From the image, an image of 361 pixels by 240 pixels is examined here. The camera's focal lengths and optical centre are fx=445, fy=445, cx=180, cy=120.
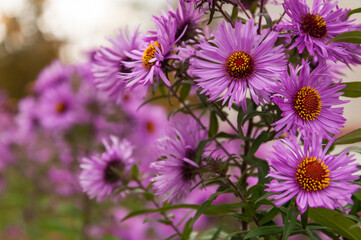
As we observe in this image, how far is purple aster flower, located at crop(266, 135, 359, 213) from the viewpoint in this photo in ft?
1.69

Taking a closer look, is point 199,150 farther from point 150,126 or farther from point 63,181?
point 63,181

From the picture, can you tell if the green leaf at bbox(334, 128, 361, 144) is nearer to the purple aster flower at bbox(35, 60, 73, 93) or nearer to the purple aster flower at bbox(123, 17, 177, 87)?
the purple aster flower at bbox(123, 17, 177, 87)

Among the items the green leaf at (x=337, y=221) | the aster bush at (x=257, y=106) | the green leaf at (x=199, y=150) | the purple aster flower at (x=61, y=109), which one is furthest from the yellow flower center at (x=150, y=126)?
the green leaf at (x=337, y=221)

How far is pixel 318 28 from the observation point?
587 millimetres

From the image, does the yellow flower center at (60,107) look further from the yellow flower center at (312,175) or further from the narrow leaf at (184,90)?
the yellow flower center at (312,175)

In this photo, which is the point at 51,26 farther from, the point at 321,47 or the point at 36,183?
the point at 321,47

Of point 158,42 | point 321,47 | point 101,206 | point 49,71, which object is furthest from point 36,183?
point 321,47

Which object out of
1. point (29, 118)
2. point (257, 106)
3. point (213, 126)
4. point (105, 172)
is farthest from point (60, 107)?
point (257, 106)

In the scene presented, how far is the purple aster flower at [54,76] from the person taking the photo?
5.19 ft

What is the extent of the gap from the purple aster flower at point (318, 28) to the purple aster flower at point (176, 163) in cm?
22

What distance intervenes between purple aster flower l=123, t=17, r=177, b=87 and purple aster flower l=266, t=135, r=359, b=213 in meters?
0.17

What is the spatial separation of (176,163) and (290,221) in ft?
0.62

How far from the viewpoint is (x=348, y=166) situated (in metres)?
0.53

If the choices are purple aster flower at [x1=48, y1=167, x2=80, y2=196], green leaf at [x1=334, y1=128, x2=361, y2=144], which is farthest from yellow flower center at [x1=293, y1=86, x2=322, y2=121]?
purple aster flower at [x1=48, y1=167, x2=80, y2=196]
